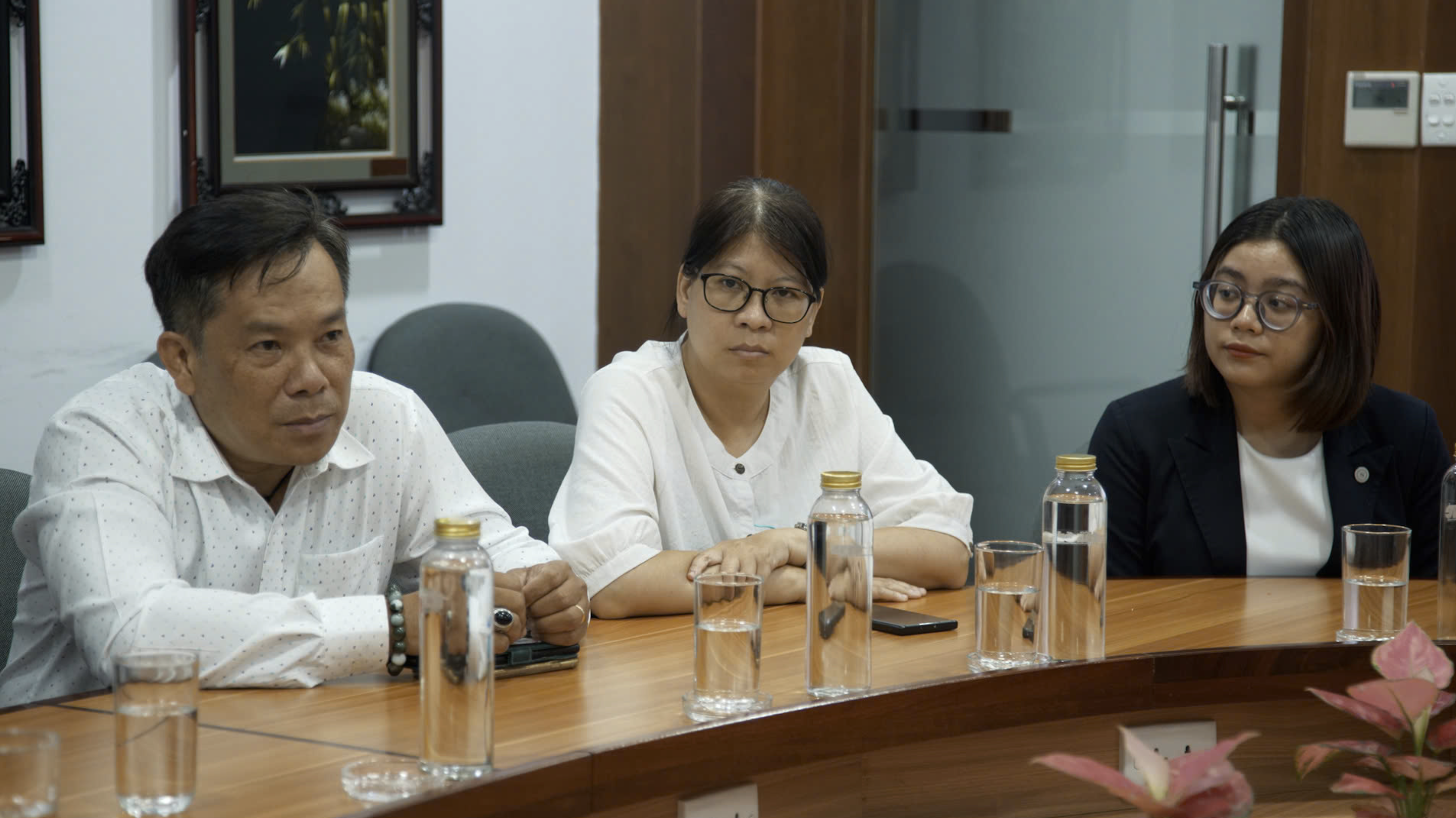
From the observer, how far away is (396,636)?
1.72 m

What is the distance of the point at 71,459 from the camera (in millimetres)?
1855

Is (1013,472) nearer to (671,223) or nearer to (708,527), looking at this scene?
(671,223)

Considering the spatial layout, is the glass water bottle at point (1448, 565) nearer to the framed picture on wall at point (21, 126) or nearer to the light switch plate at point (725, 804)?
the light switch plate at point (725, 804)

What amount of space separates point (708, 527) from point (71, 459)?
3.16 feet

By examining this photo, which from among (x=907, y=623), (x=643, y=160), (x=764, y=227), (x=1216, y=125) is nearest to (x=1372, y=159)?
(x=1216, y=125)

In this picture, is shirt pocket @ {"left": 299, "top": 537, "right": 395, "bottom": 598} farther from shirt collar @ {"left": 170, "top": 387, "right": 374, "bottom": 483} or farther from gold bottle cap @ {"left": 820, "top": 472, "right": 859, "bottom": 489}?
gold bottle cap @ {"left": 820, "top": 472, "right": 859, "bottom": 489}

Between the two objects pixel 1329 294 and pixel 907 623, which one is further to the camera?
pixel 1329 294

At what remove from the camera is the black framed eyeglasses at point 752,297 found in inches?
92.7

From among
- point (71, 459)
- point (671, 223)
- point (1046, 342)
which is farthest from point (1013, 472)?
point (71, 459)

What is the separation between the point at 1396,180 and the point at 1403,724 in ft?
8.23

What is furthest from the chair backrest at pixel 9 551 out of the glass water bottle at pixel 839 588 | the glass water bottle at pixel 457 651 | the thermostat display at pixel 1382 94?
the thermostat display at pixel 1382 94

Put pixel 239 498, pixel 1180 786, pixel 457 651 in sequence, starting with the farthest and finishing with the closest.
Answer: pixel 239 498 < pixel 457 651 < pixel 1180 786

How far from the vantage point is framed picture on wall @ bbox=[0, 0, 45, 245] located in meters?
2.83

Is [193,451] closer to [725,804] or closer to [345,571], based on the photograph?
[345,571]
